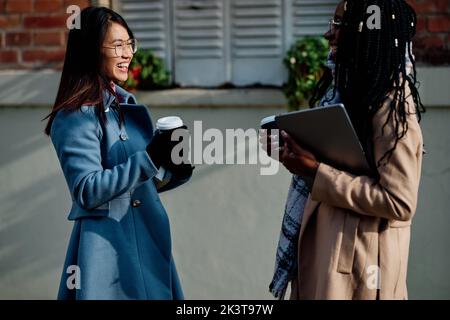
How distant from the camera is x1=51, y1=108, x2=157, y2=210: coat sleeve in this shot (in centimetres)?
236

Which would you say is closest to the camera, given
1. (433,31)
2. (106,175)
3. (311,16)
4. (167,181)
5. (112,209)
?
(106,175)

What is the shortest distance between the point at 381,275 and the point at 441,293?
6.55ft

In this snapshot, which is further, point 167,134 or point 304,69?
point 304,69

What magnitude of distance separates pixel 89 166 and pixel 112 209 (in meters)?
0.20

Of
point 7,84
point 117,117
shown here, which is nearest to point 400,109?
point 117,117

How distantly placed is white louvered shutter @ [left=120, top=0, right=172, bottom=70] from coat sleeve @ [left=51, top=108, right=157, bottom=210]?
1.81 m

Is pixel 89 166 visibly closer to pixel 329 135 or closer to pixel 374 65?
pixel 329 135

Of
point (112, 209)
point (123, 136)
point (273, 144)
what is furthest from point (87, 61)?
point (273, 144)

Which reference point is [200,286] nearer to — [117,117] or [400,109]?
[117,117]

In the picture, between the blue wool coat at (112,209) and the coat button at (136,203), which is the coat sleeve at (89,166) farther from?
the coat button at (136,203)

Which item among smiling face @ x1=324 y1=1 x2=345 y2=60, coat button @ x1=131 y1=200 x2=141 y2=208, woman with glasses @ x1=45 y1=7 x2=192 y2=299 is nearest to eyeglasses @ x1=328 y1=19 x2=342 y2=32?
smiling face @ x1=324 y1=1 x2=345 y2=60

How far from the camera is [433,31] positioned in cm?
384

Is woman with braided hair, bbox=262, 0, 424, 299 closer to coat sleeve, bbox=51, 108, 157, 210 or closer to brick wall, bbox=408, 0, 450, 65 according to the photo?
coat sleeve, bbox=51, 108, 157, 210

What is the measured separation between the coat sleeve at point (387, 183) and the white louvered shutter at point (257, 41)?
78.7 inches
